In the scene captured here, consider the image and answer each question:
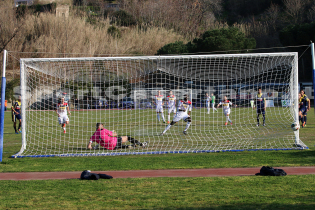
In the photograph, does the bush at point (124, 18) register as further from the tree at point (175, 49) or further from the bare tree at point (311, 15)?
the bare tree at point (311, 15)

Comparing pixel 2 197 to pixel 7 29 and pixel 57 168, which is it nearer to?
pixel 57 168

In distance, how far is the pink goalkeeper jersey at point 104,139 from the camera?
975cm

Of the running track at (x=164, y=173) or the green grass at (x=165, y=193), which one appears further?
the running track at (x=164, y=173)

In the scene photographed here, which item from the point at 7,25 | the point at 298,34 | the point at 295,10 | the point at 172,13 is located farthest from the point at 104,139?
the point at 295,10

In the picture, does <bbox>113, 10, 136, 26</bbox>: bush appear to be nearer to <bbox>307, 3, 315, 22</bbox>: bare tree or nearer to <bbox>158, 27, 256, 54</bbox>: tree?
<bbox>158, 27, 256, 54</bbox>: tree

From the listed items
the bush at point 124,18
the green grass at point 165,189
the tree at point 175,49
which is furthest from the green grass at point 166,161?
the bush at point 124,18

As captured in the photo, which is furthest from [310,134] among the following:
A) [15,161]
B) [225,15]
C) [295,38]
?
[225,15]

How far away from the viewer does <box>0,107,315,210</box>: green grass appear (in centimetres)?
495

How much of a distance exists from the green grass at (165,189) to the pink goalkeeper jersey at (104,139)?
1318 millimetres

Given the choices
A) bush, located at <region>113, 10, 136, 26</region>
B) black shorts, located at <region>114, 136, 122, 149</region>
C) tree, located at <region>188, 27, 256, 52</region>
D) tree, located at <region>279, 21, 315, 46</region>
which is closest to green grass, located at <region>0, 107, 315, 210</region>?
black shorts, located at <region>114, 136, 122, 149</region>

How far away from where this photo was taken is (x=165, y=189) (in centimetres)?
583

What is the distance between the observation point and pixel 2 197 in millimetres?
5508

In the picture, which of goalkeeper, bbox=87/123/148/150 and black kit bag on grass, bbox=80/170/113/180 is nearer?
black kit bag on grass, bbox=80/170/113/180

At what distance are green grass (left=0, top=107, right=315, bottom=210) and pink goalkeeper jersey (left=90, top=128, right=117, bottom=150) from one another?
132 cm
